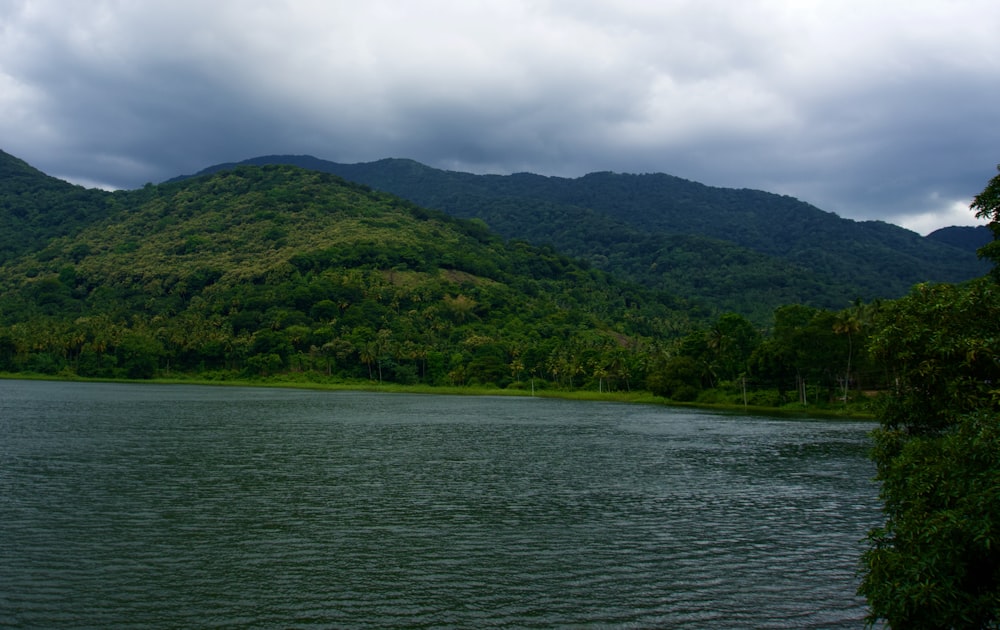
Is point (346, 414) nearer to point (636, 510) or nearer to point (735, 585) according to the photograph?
point (636, 510)

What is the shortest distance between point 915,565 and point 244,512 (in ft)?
111

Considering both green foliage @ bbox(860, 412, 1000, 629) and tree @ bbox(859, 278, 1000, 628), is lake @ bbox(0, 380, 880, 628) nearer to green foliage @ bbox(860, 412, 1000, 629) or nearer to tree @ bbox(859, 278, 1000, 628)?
tree @ bbox(859, 278, 1000, 628)

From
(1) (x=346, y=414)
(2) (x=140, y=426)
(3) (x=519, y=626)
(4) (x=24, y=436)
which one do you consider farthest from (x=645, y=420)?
(3) (x=519, y=626)

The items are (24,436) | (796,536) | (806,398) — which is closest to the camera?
(796,536)

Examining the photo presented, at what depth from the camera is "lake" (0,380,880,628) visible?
84.9ft

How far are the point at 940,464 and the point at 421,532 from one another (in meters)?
24.9

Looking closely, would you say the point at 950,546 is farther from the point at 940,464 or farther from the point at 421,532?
the point at 421,532

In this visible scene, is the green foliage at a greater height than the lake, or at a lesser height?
greater

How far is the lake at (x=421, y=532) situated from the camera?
Result: 84.9 ft

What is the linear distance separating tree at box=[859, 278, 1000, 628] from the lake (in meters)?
7.68

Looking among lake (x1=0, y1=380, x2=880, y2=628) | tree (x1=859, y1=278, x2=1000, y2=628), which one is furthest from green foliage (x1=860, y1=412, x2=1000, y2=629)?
lake (x1=0, y1=380, x2=880, y2=628)

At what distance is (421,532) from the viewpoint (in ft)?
122

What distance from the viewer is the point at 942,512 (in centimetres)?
1733

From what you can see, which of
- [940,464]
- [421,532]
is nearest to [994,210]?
[940,464]
